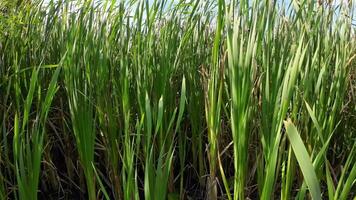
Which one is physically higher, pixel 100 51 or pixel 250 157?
pixel 100 51

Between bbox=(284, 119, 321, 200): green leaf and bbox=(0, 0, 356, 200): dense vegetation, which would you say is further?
bbox=(0, 0, 356, 200): dense vegetation

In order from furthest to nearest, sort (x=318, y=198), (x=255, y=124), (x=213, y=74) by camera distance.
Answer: (x=255, y=124) → (x=213, y=74) → (x=318, y=198)

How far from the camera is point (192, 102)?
135cm

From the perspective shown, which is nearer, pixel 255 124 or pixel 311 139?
pixel 311 139

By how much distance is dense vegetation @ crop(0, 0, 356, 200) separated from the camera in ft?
3.07

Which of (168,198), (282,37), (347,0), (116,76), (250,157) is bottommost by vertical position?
(168,198)

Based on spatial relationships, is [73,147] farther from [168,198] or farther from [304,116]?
[304,116]

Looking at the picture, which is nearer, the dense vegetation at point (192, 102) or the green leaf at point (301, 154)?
the green leaf at point (301, 154)

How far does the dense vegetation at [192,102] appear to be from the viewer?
0.94 m

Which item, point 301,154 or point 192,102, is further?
point 192,102

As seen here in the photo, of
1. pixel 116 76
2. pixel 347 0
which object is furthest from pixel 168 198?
pixel 347 0

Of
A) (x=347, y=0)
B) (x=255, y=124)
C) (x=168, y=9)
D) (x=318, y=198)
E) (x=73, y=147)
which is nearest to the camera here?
(x=318, y=198)

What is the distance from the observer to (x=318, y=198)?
677 mm

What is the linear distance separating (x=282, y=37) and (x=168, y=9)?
0.55 meters
